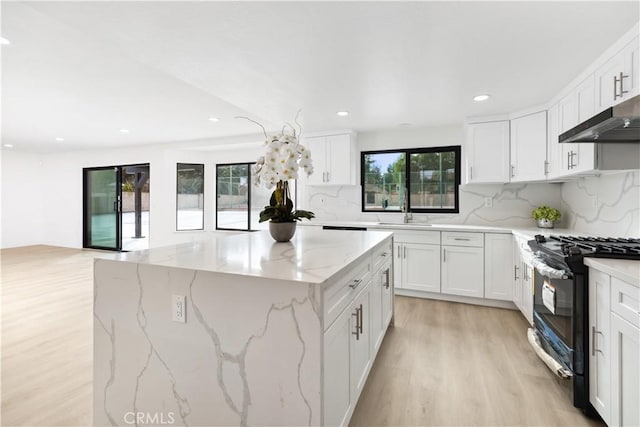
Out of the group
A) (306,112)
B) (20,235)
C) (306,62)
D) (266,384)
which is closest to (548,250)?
(266,384)

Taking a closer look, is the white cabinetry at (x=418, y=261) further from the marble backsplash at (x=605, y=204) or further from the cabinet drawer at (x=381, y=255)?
the marble backsplash at (x=605, y=204)

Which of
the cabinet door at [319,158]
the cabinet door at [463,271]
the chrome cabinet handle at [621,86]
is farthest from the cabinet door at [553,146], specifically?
the cabinet door at [319,158]

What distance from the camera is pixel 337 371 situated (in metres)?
1.36

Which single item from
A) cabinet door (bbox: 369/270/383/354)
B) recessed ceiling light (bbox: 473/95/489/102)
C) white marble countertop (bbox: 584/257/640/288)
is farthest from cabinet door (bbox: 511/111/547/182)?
cabinet door (bbox: 369/270/383/354)

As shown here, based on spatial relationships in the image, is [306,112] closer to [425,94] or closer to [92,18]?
[425,94]

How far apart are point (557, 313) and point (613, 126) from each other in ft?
3.96

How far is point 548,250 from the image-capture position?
6.79 ft

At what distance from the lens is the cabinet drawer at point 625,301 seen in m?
1.37

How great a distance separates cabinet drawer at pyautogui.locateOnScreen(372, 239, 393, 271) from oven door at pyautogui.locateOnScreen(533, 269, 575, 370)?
1.12 metres

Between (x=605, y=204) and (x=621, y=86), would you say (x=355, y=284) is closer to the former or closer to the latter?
(x=621, y=86)

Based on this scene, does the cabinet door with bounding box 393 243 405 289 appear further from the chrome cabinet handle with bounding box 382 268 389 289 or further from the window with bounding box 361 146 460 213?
the chrome cabinet handle with bounding box 382 268 389 289

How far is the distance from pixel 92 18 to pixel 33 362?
248 cm

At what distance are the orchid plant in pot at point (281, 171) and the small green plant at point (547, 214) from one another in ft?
9.90

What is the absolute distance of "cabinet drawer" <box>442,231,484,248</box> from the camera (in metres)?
3.55
